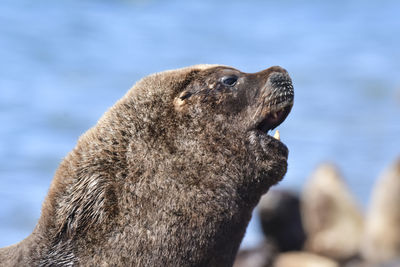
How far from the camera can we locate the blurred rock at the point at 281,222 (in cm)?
1329

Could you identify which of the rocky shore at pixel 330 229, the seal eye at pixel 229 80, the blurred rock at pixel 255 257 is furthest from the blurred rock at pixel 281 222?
the seal eye at pixel 229 80

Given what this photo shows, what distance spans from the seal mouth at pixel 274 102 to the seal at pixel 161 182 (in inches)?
1.1

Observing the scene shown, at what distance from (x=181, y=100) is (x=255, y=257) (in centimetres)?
770

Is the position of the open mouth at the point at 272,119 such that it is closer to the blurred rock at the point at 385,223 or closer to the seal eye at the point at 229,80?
the seal eye at the point at 229,80

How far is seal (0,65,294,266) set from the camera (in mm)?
4059

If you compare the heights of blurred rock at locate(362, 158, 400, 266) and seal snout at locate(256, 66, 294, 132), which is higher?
blurred rock at locate(362, 158, 400, 266)

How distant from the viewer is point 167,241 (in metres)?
4.07

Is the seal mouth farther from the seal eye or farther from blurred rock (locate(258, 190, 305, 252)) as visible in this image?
blurred rock (locate(258, 190, 305, 252))

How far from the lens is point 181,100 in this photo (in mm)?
4516

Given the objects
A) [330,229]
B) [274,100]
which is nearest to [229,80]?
[274,100]

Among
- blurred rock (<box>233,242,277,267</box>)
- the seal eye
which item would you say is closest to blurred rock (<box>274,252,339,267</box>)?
blurred rock (<box>233,242,277,267</box>)

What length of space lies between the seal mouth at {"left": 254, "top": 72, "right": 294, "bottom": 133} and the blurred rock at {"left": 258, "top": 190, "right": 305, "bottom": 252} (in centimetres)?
854

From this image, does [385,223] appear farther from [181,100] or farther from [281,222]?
[181,100]

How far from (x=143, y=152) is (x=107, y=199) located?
0.36 metres
